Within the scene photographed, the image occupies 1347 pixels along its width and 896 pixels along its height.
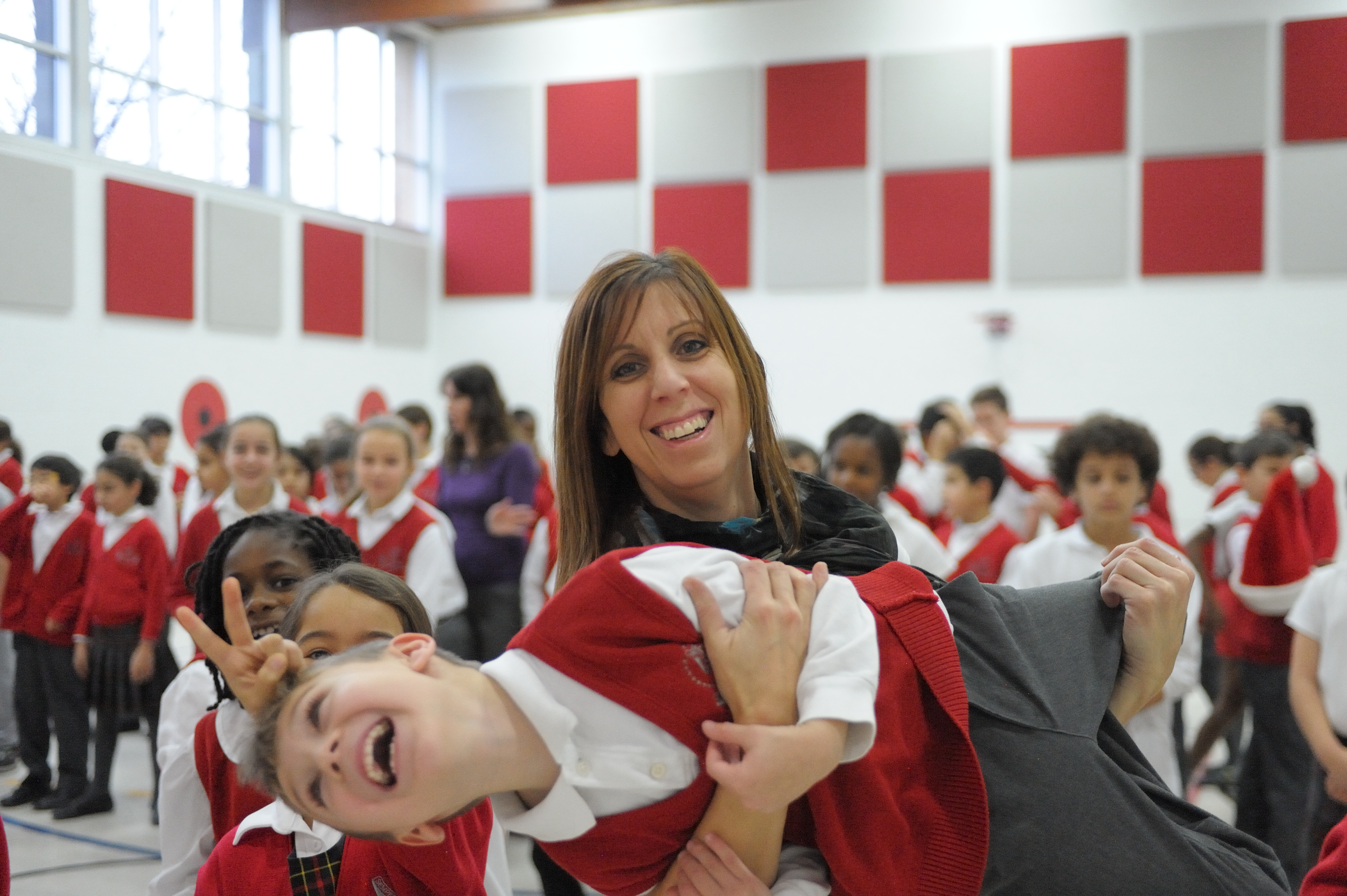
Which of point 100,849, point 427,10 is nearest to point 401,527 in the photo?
point 100,849

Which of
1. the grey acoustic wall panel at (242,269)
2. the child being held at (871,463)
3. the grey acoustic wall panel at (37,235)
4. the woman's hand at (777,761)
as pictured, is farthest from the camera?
the grey acoustic wall panel at (242,269)

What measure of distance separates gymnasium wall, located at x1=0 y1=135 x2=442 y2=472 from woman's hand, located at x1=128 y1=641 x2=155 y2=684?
176 inches

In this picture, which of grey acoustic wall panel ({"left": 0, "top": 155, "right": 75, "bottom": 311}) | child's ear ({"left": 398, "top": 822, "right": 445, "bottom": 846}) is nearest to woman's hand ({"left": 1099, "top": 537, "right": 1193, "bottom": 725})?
child's ear ({"left": 398, "top": 822, "right": 445, "bottom": 846})

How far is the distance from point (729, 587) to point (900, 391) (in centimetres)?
1011

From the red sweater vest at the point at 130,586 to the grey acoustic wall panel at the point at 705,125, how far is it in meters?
7.92

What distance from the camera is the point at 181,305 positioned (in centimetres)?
966

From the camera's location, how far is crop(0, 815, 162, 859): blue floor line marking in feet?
13.9

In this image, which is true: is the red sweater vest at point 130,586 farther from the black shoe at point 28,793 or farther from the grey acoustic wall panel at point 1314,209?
the grey acoustic wall panel at point 1314,209

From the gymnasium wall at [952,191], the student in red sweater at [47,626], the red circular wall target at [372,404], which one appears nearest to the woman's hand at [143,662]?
the student in red sweater at [47,626]

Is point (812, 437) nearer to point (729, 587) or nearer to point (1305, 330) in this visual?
point (1305, 330)

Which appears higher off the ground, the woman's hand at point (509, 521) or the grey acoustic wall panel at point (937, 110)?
the grey acoustic wall panel at point (937, 110)

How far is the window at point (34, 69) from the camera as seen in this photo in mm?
8039

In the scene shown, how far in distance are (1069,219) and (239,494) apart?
338 inches

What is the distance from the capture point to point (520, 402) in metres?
12.4
